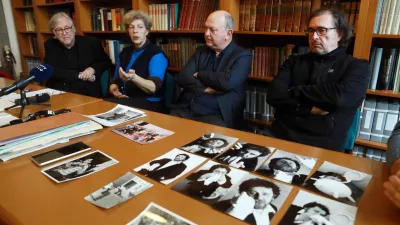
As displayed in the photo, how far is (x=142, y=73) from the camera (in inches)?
92.2

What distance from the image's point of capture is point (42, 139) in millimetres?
1135

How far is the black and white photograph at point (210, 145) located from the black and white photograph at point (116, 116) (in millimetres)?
443

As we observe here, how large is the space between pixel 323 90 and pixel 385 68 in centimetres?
64

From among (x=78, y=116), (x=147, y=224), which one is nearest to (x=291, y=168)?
(x=147, y=224)

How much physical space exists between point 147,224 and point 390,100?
1.97 m

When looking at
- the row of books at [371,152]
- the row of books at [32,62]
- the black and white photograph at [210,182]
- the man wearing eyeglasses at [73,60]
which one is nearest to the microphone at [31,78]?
the man wearing eyeglasses at [73,60]

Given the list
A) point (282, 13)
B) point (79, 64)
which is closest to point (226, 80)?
point (282, 13)

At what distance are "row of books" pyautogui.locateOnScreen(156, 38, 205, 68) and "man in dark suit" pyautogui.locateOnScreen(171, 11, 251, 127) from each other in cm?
53

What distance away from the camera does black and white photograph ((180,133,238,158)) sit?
103 cm

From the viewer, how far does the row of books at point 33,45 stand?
423 centimetres

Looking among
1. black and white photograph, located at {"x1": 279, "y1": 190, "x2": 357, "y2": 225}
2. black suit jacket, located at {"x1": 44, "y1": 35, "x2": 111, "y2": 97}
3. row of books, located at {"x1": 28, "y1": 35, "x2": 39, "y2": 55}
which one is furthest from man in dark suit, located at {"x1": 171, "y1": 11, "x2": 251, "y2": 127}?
row of books, located at {"x1": 28, "y1": 35, "x2": 39, "y2": 55}

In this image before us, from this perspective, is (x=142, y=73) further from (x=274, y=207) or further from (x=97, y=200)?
(x=274, y=207)

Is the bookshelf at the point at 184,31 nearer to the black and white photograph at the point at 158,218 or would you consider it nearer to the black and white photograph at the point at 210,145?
the black and white photograph at the point at 210,145

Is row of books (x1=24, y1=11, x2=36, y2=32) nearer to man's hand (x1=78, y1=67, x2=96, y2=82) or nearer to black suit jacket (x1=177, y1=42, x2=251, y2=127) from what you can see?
man's hand (x1=78, y1=67, x2=96, y2=82)
